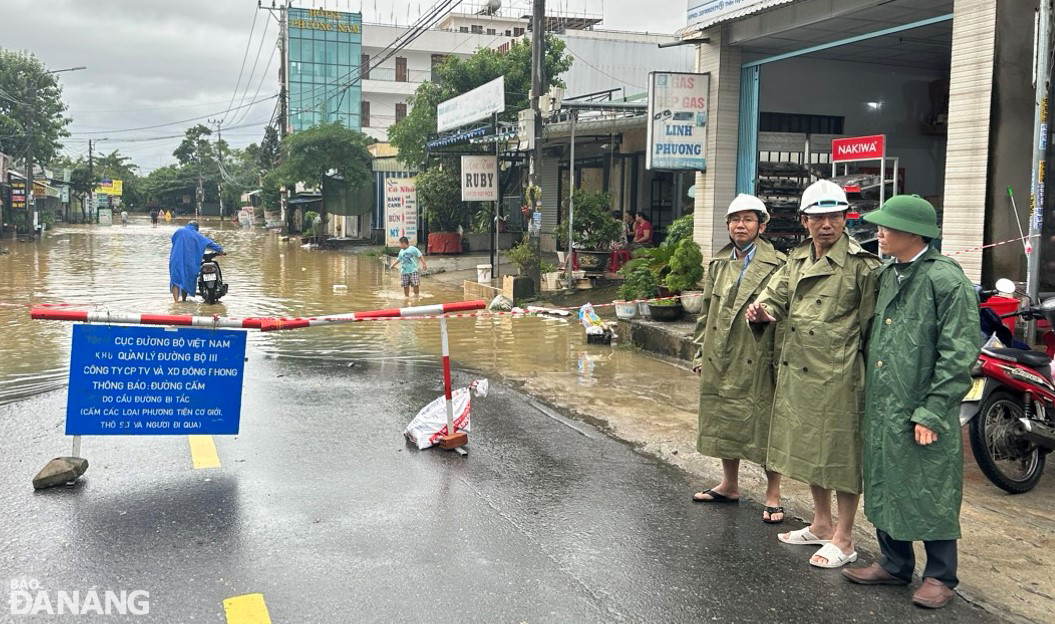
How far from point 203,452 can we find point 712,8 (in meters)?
9.11

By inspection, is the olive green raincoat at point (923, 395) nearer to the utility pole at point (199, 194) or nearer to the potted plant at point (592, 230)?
the potted plant at point (592, 230)

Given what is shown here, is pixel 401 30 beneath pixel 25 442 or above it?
above

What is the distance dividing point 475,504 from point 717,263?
2032mm

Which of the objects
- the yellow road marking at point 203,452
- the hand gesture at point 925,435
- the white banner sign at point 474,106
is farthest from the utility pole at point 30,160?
the hand gesture at point 925,435

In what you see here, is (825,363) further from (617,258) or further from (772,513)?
(617,258)

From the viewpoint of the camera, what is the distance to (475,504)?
5336 millimetres

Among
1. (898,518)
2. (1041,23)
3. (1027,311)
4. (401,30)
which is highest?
(401,30)

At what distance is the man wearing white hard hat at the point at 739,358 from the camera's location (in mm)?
4941

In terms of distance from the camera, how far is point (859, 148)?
11500 mm

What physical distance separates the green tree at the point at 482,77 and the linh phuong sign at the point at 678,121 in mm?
13173

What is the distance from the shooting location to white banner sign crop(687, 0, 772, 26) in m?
11.5

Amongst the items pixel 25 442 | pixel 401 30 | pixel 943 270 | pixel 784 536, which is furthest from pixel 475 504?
pixel 401 30

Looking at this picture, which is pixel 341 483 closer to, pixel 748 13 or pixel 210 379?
pixel 210 379

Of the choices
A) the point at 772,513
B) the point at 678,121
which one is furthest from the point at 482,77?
the point at 772,513
